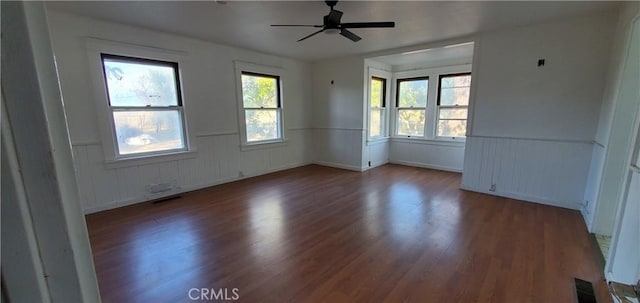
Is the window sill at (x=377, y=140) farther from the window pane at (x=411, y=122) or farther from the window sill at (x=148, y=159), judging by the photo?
the window sill at (x=148, y=159)

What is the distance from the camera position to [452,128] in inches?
223

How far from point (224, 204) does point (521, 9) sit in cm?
440

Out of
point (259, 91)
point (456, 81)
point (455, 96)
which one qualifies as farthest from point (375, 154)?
point (259, 91)

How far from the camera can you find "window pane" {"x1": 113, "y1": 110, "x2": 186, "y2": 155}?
3676 millimetres

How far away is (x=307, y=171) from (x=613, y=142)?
452 cm

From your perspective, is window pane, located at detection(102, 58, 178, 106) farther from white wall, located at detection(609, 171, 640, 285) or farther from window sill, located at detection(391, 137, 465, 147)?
white wall, located at detection(609, 171, 640, 285)

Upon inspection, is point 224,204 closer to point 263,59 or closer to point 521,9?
point 263,59

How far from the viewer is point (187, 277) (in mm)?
2158

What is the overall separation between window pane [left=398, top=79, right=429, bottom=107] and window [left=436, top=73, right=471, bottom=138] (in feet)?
1.10

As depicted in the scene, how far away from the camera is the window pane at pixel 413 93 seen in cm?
595

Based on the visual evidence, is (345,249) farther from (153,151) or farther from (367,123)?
(367,123)

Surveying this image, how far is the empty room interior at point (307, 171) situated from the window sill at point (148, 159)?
0.7 inches

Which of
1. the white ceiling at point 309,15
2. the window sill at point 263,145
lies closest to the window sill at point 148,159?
the window sill at point 263,145

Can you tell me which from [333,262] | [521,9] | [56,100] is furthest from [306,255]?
[521,9]
